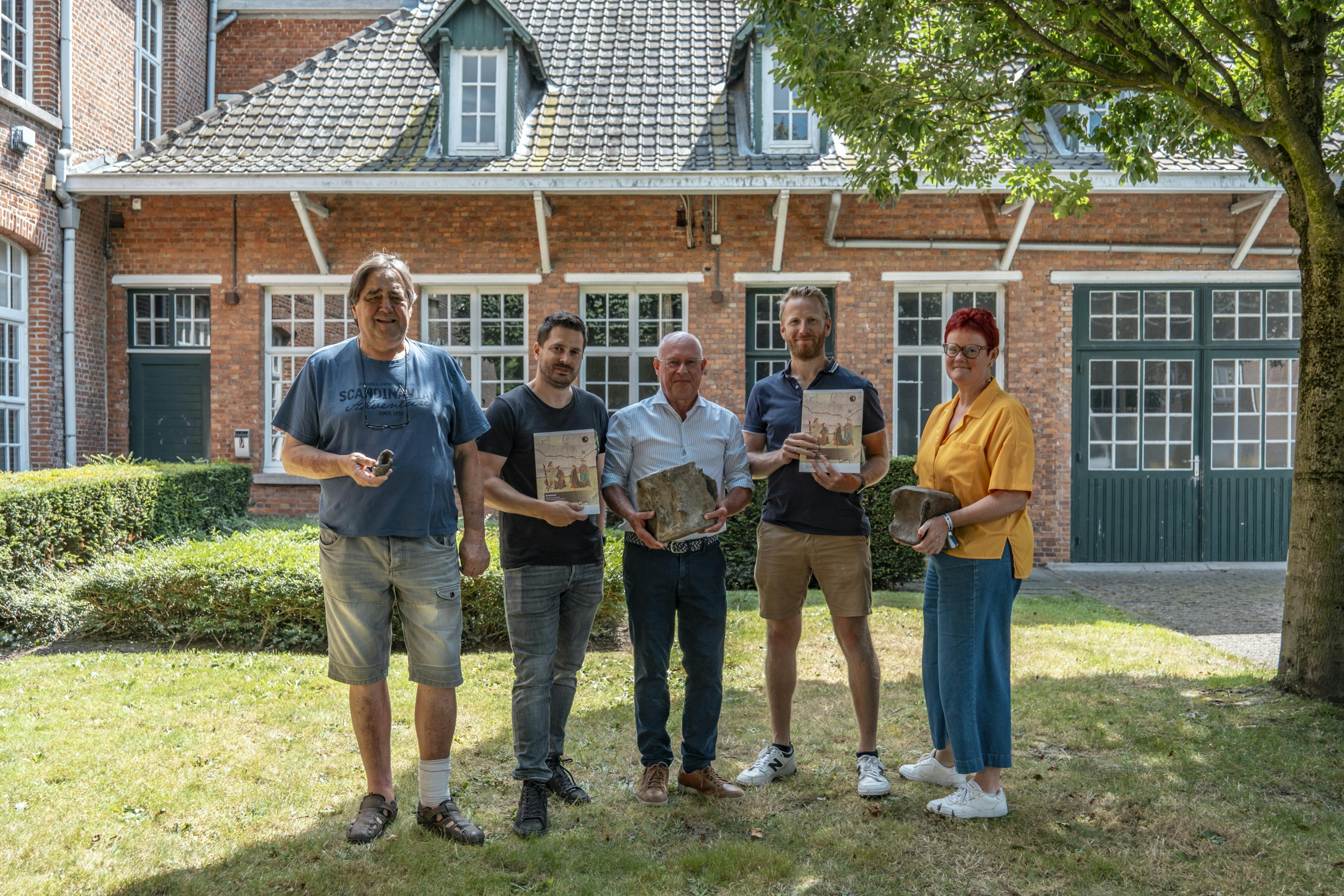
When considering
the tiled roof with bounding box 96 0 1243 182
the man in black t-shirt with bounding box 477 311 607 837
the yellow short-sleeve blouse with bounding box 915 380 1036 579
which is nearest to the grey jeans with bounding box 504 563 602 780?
the man in black t-shirt with bounding box 477 311 607 837

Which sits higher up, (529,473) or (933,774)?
(529,473)

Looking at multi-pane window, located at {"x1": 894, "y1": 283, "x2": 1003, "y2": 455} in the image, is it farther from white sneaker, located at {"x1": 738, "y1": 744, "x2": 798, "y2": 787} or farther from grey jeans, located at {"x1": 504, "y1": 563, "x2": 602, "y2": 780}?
grey jeans, located at {"x1": 504, "y1": 563, "x2": 602, "y2": 780}

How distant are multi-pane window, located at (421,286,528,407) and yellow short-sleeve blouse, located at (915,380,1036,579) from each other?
8.69 m

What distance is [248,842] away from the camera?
3.55 m

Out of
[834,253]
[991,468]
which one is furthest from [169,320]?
A: [991,468]

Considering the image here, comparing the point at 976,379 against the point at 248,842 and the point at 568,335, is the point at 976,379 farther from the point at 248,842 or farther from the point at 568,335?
the point at 248,842

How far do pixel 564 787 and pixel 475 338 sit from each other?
8.77 metres

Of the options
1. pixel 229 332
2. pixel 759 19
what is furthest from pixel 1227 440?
pixel 229 332

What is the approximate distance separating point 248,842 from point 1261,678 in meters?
5.77

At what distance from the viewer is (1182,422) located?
12008 mm

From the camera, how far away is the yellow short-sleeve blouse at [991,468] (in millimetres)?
3666

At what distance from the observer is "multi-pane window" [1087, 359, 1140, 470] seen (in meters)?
12.0

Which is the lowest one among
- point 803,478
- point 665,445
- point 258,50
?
point 803,478

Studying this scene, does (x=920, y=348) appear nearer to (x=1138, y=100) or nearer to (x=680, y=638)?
(x=1138, y=100)
